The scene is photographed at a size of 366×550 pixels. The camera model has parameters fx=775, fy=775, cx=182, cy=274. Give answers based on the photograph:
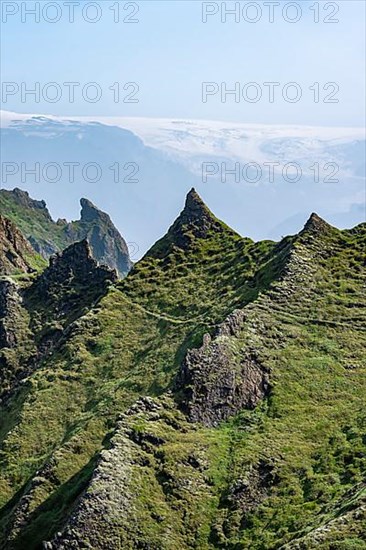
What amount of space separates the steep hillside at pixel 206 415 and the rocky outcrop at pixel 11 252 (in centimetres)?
4083

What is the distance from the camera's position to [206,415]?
5650cm

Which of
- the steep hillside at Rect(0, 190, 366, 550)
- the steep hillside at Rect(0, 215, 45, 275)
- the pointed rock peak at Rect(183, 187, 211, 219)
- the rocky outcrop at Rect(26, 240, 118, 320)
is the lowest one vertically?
the steep hillside at Rect(0, 190, 366, 550)

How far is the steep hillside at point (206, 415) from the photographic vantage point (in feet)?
151

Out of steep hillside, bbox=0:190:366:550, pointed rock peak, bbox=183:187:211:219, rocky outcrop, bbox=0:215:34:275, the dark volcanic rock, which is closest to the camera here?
steep hillside, bbox=0:190:366:550

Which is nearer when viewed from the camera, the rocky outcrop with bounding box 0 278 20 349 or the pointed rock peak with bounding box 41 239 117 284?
the rocky outcrop with bounding box 0 278 20 349

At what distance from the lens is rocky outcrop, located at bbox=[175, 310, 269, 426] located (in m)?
56.7

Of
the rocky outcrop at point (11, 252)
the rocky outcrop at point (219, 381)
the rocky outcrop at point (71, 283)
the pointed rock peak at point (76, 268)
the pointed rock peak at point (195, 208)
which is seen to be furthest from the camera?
the rocky outcrop at point (11, 252)

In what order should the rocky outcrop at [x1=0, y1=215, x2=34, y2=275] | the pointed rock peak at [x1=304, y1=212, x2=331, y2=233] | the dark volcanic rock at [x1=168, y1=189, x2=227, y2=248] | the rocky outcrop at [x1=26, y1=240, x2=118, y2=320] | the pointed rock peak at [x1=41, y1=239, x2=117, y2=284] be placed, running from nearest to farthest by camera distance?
the pointed rock peak at [x1=304, y1=212, x2=331, y2=233]
the rocky outcrop at [x1=26, y1=240, x2=118, y2=320]
the pointed rock peak at [x1=41, y1=239, x2=117, y2=284]
the dark volcanic rock at [x1=168, y1=189, x2=227, y2=248]
the rocky outcrop at [x1=0, y1=215, x2=34, y2=275]

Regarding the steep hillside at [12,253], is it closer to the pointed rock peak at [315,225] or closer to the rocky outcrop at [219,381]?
the pointed rock peak at [315,225]

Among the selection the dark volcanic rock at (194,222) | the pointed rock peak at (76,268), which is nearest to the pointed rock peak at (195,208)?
the dark volcanic rock at (194,222)

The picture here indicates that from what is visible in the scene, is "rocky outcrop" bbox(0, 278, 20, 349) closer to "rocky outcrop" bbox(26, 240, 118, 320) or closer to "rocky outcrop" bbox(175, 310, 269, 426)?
"rocky outcrop" bbox(26, 240, 118, 320)

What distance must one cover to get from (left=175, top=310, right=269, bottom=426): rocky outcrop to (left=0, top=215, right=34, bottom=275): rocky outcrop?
68.9 meters

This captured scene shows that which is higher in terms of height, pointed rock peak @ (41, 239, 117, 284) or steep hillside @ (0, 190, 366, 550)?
pointed rock peak @ (41, 239, 117, 284)

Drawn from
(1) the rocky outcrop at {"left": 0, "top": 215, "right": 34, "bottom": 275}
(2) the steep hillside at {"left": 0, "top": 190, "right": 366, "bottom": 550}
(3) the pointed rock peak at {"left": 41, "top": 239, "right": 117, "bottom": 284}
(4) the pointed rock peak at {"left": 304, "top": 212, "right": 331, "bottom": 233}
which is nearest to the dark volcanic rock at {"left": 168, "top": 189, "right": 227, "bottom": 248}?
(3) the pointed rock peak at {"left": 41, "top": 239, "right": 117, "bottom": 284}
